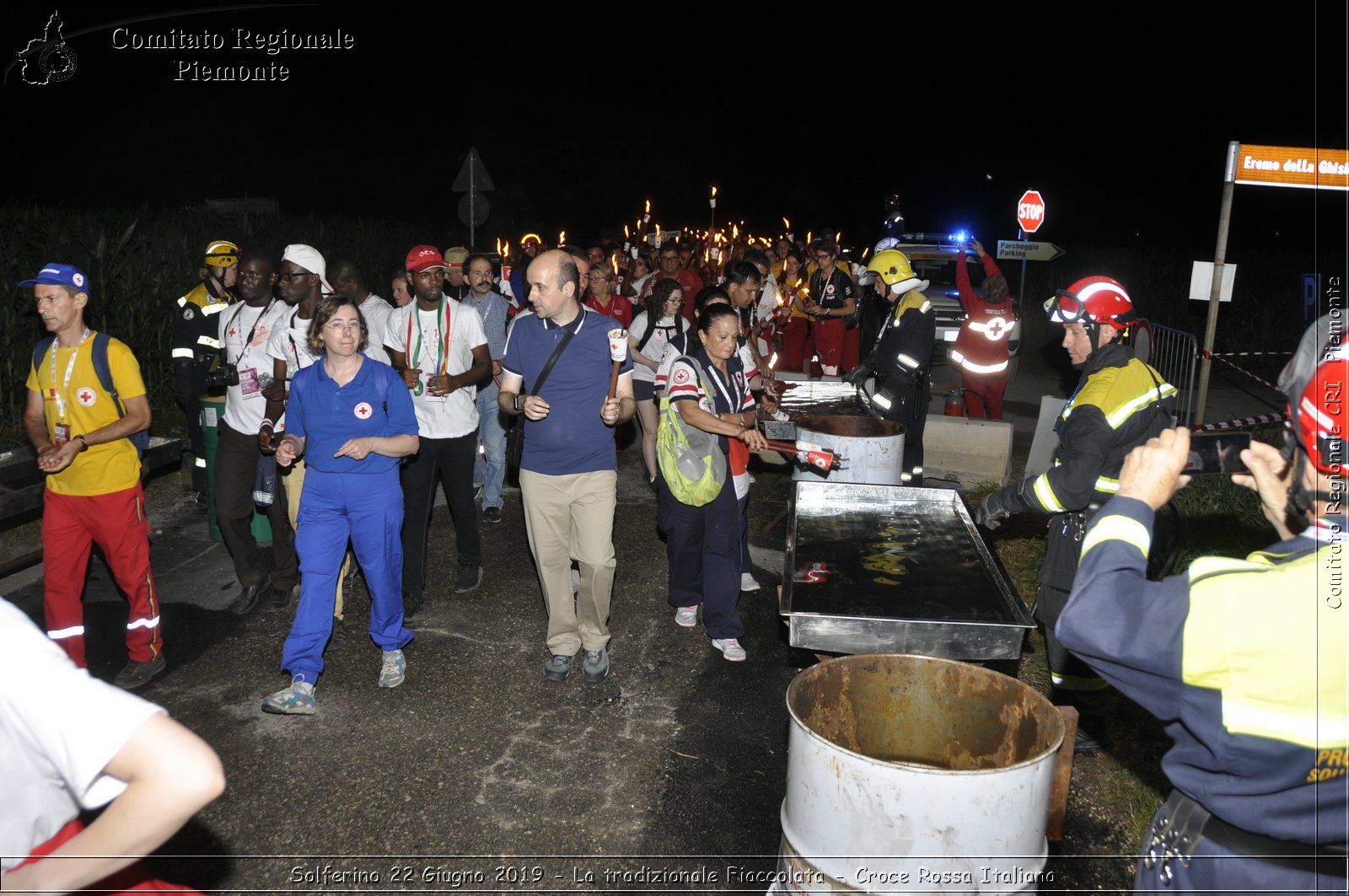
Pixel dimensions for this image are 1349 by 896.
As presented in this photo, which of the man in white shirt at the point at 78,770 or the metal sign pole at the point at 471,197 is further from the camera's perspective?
the metal sign pole at the point at 471,197

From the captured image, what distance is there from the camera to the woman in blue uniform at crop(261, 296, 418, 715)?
491cm

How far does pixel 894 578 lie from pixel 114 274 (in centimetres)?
Result: 875

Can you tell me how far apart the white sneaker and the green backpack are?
35.1 inches

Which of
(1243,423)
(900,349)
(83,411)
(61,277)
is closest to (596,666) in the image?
A: (83,411)

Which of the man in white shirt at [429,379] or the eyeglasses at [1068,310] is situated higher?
the eyeglasses at [1068,310]

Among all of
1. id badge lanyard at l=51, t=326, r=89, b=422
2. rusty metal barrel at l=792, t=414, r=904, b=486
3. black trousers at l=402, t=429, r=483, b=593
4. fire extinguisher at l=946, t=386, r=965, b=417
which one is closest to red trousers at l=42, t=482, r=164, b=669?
id badge lanyard at l=51, t=326, r=89, b=422

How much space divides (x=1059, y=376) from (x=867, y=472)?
12364 mm

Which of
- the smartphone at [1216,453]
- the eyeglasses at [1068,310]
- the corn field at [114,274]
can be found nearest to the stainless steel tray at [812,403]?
the eyeglasses at [1068,310]

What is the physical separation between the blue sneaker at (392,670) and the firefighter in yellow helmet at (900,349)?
4.39 m

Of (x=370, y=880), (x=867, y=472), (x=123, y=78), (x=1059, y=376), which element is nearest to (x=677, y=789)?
(x=370, y=880)

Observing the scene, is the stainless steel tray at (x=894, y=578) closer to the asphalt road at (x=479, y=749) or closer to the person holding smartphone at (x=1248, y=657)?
the asphalt road at (x=479, y=749)

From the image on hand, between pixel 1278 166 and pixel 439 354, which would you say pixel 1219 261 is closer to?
pixel 1278 166

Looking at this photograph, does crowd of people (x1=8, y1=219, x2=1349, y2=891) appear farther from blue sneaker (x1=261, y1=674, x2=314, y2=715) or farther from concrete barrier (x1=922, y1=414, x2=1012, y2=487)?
concrete barrier (x1=922, y1=414, x2=1012, y2=487)

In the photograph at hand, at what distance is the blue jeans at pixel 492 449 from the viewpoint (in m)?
8.32
